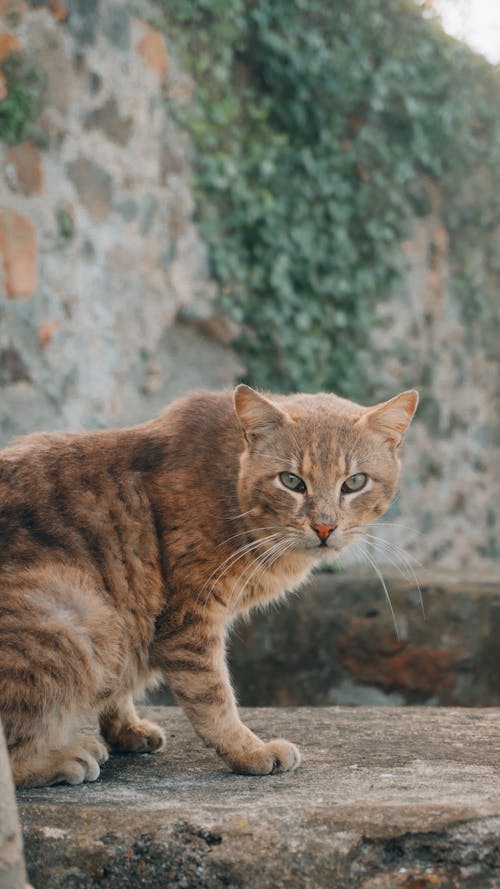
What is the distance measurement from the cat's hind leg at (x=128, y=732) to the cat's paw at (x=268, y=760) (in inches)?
16.5

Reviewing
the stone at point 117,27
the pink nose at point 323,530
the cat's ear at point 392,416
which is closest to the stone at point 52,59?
the stone at point 117,27

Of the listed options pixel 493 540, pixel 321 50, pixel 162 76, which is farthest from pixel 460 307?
pixel 162 76

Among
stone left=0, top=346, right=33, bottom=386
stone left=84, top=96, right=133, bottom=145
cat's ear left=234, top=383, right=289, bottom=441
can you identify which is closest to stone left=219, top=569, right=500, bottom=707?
stone left=0, top=346, right=33, bottom=386

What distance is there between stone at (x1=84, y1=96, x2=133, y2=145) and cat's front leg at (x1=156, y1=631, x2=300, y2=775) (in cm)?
294

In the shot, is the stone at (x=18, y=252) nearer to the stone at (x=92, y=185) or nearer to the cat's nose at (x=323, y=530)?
the stone at (x=92, y=185)

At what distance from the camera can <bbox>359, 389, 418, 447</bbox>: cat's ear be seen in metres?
3.03

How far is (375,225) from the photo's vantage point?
6.68m

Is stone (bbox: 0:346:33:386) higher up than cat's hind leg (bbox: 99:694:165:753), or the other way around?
stone (bbox: 0:346:33:386)

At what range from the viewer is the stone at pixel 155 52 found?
511 cm

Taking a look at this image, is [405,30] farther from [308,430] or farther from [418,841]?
[418,841]

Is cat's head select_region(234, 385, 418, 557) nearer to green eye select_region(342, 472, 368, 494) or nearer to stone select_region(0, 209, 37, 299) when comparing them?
green eye select_region(342, 472, 368, 494)

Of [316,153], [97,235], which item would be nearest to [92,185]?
[97,235]

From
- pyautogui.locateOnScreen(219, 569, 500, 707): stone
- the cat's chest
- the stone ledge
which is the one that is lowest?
pyautogui.locateOnScreen(219, 569, 500, 707): stone

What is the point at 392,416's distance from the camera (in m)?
3.07
